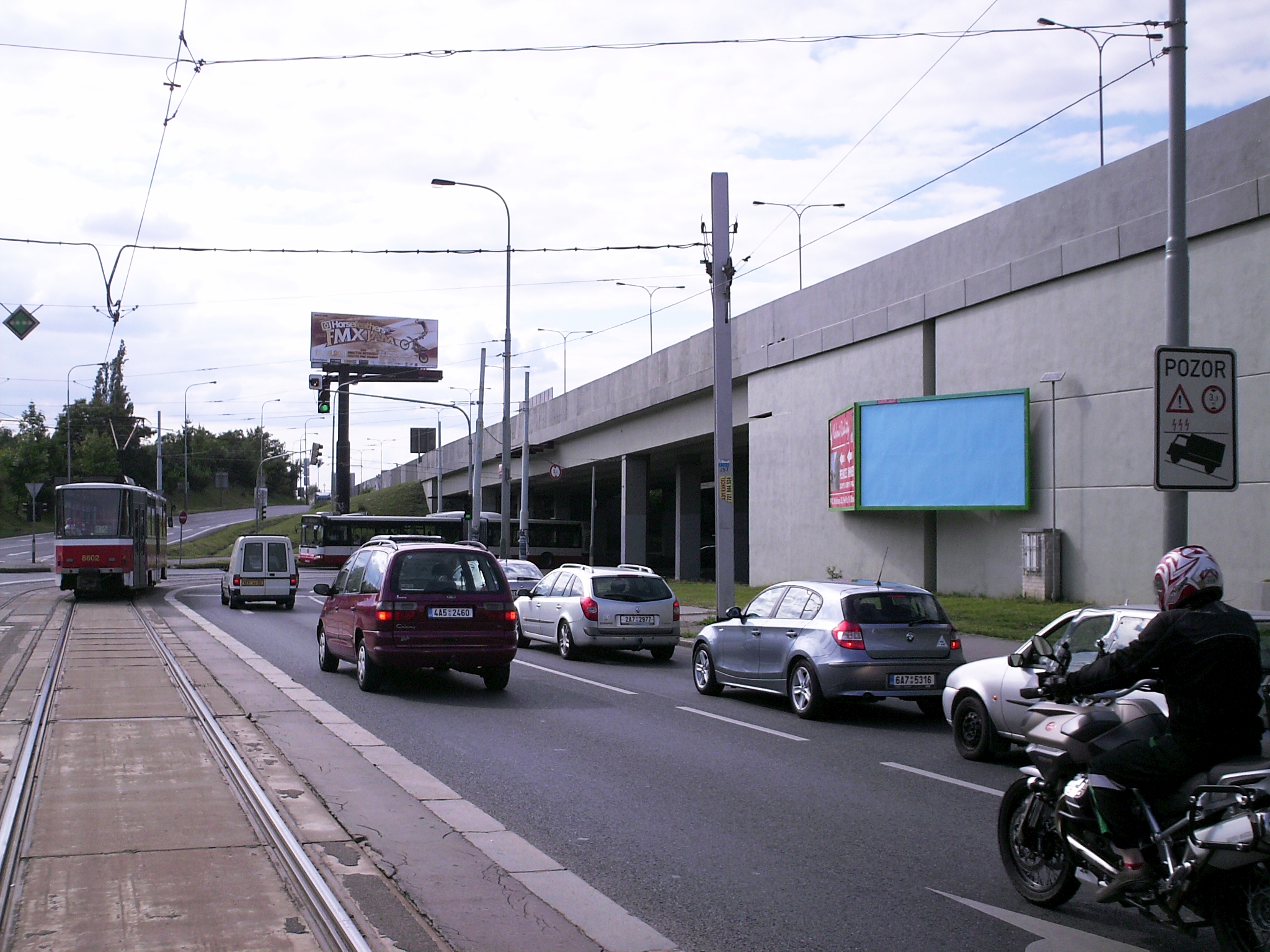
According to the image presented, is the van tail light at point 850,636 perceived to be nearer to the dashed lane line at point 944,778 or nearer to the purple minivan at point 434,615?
the dashed lane line at point 944,778

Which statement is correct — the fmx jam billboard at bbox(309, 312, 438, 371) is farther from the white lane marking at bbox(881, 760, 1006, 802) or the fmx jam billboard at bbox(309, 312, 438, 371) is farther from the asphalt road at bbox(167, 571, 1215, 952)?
the white lane marking at bbox(881, 760, 1006, 802)

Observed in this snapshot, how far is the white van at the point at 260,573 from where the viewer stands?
3022 cm

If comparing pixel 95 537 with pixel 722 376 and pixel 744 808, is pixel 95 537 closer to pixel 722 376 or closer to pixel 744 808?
pixel 722 376

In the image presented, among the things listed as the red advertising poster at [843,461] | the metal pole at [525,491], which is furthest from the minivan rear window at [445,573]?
the metal pole at [525,491]

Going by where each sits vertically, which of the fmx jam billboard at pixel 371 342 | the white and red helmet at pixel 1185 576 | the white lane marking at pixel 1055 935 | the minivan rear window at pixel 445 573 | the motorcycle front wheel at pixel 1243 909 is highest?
the fmx jam billboard at pixel 371 342

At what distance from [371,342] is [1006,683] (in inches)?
3058

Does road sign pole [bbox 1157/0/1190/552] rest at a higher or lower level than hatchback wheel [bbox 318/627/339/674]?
higher

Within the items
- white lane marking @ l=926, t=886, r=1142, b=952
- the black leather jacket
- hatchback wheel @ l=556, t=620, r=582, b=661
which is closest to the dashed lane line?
white lane marking @ l=926, t=886, r=1142, b=952

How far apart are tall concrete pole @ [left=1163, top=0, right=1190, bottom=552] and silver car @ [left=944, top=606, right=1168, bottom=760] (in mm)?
2829

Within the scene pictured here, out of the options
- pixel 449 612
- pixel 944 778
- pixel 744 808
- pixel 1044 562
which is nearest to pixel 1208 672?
pixel 744 808

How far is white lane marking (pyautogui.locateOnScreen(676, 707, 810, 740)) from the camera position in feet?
35.5

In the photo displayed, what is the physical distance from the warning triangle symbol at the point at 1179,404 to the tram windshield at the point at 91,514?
2653 centimetres

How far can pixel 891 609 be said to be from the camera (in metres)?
12.0

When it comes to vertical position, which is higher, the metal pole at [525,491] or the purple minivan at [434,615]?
the metal pole at [525,491]
